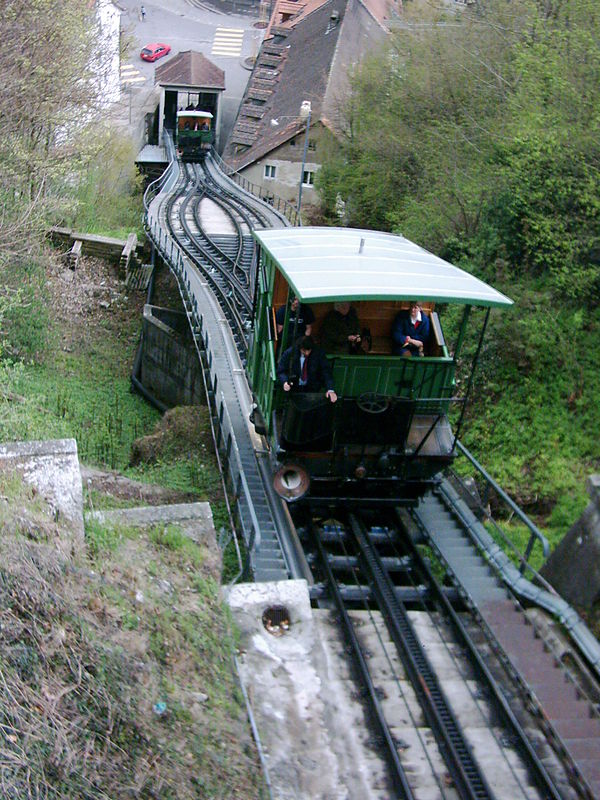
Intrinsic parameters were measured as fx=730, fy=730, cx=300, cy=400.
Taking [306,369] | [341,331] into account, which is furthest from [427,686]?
[341,331]

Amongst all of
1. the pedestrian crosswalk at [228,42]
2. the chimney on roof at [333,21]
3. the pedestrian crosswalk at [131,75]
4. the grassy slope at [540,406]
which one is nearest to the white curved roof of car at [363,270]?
the grassy slope at [540,406]

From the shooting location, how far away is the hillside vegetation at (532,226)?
13.2 metres

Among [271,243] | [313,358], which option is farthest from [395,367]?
[271,243]

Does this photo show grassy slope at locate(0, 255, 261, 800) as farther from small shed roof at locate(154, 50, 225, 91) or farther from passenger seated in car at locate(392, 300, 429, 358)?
small shed roof at locate(154, 50, 225, 91)

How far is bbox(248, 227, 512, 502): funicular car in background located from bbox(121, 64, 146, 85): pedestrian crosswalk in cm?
4920

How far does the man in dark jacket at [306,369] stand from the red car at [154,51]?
55396mm

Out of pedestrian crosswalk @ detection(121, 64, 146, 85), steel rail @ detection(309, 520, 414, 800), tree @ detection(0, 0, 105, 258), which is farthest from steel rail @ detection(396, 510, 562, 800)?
pedestrian crosswalk @ detection(121, 64, 146, 85)

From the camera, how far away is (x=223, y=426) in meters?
11.6

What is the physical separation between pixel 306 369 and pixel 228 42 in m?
60.1

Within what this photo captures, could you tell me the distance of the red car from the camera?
185 feet

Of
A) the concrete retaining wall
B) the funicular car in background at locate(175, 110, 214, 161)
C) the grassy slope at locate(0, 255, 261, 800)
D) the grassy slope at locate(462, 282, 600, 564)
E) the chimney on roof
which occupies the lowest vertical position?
the concrete retaining wall

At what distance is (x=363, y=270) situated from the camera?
869 cm

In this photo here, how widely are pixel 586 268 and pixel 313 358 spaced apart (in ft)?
27.7

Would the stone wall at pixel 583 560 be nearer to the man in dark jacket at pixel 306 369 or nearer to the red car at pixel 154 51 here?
the man in dark jacket at pixel 306 369
